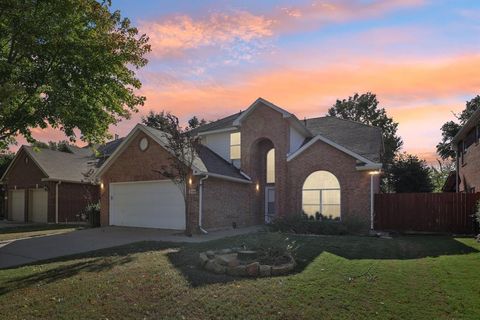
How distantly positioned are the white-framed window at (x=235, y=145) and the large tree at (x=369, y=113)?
1099 inches

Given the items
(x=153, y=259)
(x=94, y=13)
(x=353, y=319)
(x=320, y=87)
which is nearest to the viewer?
(x=353, y=319)

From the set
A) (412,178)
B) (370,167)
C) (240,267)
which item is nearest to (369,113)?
(412,178)

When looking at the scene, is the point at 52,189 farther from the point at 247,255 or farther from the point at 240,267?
the point at 240,267

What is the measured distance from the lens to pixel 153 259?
10320 millimetres

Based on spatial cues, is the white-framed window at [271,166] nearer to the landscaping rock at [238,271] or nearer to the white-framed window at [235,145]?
the white-framed window at [235,145]

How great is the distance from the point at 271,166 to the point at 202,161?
554cm

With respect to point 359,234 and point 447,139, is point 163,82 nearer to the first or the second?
point 359,234

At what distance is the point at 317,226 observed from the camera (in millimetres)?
16656

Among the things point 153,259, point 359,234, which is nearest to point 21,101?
point 153,259

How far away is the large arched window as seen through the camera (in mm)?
18938

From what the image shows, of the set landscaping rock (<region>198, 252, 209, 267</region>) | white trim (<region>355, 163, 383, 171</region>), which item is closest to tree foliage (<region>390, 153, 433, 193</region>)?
white trim (<region>355, 163, 383, 171</region>)

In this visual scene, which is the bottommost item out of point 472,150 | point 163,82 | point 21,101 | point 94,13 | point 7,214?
point 7,214

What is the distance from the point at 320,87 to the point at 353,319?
44.1ft

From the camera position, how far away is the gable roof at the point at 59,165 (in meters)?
27.3
